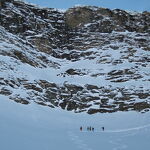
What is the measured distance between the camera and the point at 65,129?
35.1 m

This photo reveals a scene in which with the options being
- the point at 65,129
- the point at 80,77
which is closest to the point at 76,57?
the point at 80,77

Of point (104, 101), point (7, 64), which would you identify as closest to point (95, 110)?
point (104, 101)

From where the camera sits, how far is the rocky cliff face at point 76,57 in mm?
50875

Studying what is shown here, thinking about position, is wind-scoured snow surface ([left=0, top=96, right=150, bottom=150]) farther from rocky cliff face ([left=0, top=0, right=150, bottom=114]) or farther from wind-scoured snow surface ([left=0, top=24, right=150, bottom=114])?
rocky cliff face ([left=0, top=0, right=150, bottom=114])

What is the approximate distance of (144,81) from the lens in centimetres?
5756

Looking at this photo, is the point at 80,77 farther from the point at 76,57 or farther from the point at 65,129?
the point at 65,129

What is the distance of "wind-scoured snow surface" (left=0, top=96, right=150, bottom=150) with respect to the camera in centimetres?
2239

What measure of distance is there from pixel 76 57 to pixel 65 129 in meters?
40.4

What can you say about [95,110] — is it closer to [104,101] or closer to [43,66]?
[104,101]

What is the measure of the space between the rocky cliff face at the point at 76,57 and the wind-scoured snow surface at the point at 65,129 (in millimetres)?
3589

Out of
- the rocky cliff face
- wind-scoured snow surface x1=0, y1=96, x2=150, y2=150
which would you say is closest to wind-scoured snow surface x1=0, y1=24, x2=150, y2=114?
the rocky cliff face

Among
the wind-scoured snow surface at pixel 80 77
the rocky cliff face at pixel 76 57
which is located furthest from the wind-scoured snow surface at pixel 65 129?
the rocky cliff face at pixel 76 57

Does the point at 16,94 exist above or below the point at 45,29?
below

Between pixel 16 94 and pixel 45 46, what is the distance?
3272 cm
